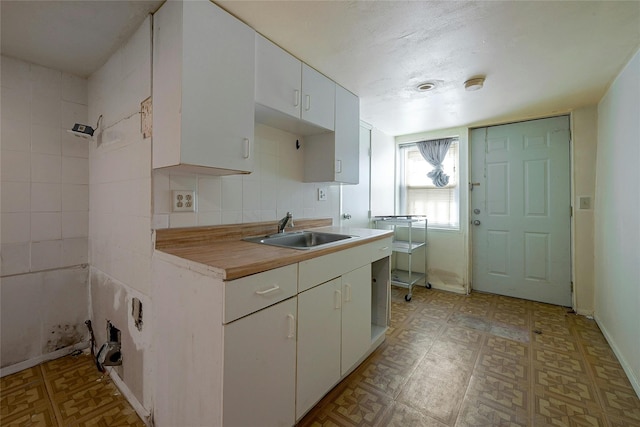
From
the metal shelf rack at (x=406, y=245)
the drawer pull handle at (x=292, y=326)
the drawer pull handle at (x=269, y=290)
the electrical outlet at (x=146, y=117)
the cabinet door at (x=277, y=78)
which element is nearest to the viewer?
the drawer pull handle at (x=269, y=290)

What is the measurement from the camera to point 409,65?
1.83 meters

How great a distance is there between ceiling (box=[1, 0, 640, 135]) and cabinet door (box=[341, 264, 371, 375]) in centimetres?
142

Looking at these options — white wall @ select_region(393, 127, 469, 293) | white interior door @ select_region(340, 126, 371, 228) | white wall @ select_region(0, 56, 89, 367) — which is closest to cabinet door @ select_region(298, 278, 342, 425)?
white interior door @ select_region(340, 126, 371, 228)

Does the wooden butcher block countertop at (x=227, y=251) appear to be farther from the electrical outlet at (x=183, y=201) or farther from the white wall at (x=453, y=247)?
the white wall at (x=453, y=247)

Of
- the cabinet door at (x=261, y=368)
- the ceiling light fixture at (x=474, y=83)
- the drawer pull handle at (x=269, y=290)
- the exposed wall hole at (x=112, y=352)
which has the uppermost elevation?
the ceiling light fixture at (x=474, y=83)

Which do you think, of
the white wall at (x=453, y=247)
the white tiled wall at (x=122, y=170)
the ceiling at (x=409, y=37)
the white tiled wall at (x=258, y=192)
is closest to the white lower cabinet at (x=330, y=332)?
the white tiled wall at (x=258, y=192)

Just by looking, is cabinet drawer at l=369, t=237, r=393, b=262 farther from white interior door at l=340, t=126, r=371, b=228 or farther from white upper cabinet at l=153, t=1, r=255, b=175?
white upper cabinet at l=153, t=1, r=255, b=175

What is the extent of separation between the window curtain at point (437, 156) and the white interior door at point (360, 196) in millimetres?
896

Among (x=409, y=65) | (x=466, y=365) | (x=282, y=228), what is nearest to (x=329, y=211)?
(x=282, y=228)

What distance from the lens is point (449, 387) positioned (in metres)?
1.63

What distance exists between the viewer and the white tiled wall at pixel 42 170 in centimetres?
170

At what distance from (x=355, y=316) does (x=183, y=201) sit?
126 cm

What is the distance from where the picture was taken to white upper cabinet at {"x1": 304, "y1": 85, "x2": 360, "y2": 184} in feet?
7.04

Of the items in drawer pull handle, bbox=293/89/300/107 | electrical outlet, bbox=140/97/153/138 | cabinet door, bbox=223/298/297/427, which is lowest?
cabinet door, bbox=223/298/297/427
